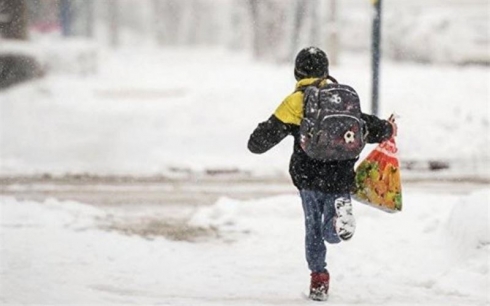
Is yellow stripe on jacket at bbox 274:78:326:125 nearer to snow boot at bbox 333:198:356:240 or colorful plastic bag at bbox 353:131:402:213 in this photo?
snow boot at bbox 333:198:356:240

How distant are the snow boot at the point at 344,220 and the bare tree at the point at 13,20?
65.7 feet

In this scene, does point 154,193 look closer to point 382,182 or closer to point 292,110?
point 382,182

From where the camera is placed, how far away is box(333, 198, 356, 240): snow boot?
6.38m

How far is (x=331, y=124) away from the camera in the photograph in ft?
20.4

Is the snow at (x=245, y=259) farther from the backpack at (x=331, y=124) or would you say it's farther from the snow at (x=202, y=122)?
the snow at (x=202, y=122)

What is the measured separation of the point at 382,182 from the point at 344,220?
631 millimetres

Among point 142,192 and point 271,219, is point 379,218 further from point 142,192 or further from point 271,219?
point 142,192

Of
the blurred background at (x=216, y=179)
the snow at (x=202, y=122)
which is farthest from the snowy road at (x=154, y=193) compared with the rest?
the snow at (x=202, y=122)

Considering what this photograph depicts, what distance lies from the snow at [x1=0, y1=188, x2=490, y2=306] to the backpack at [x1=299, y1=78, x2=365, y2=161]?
3.64 ft

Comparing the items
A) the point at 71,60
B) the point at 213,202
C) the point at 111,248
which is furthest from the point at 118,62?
the point at 111,248

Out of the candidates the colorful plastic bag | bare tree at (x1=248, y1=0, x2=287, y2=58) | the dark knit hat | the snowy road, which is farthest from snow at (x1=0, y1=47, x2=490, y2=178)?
bare tree at (x1=248, y1=0, x2=287, y2=58)

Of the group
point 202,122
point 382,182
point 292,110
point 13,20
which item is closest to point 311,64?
point 292,110

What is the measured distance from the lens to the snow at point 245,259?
691 centimetres

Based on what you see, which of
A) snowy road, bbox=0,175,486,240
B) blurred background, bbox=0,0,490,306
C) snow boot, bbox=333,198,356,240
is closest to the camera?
snow boot, bbox=333,198,356,240
